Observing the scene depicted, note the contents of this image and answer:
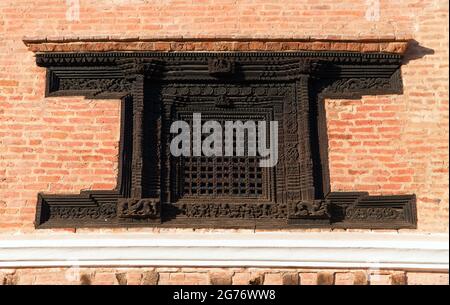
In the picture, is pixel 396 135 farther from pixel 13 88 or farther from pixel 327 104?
pixel 13 88

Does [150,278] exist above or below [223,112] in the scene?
below

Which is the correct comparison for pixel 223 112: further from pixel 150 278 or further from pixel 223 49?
pixel 150 278

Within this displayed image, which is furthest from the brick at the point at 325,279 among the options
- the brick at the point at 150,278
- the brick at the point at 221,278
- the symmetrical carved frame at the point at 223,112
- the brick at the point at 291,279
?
the brick at the point at 150,278

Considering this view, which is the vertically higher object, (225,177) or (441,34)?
(441,34)

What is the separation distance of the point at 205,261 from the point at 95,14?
118 inches

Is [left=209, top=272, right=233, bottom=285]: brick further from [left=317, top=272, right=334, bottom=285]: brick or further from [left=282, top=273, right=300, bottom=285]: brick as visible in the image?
[left=317, top=272, right=334, bottom=285]: brick

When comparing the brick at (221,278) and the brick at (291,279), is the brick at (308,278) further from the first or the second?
the brick at (221,278)

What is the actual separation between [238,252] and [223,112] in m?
1.53

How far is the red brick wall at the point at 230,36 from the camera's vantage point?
14.5 ft

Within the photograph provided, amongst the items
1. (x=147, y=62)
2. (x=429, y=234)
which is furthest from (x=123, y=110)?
(x=429, y=234)

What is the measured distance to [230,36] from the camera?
4.64 metres

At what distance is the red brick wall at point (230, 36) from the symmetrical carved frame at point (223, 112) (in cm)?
14

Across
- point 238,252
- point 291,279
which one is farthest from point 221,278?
point 291,279
